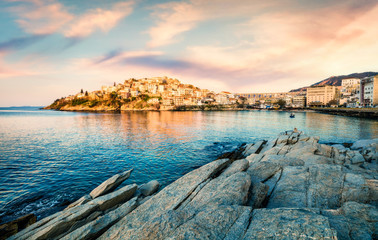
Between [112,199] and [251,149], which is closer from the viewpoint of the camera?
[112,199]

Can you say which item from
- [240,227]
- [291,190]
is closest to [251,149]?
[291,190]

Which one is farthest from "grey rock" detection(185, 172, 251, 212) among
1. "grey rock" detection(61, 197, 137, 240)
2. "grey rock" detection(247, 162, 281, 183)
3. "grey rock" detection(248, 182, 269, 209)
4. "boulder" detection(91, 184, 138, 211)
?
"boulder" detection(91, 184, 138, 211)

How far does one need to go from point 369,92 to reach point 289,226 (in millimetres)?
171371

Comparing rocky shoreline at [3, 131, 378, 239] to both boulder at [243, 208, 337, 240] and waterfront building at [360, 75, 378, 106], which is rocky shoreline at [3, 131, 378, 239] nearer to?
boulder at [243, 208, 337, 240]

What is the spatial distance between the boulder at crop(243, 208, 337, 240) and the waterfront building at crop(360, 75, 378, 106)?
163 metres

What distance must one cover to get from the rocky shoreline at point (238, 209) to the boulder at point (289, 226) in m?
0.02

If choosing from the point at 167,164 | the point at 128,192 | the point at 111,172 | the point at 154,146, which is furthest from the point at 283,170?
the point at 154,146

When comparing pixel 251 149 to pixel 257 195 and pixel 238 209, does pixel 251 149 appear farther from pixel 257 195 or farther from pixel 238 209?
pixel 238 209

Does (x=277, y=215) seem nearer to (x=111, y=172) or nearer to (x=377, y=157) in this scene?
(x=111, y=172)

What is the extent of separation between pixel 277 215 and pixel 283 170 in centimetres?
717

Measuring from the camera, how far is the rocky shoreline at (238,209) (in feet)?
15.6

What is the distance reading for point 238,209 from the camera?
593 centimetres

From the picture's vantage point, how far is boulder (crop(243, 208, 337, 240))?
408cm

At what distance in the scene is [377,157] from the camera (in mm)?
17578
